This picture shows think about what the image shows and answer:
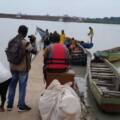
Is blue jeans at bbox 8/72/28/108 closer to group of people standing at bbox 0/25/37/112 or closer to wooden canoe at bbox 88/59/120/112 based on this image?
group of people standing at bbox 0/25/37/112

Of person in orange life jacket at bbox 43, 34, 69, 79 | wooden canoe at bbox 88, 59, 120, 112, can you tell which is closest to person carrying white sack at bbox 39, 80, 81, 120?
person in orange life jacket at bbox 43, 34, 69, 79

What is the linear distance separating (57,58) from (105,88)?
16.7 feet

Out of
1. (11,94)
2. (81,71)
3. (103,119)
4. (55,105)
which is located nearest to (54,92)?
(55,105)

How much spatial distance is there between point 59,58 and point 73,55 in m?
16.2

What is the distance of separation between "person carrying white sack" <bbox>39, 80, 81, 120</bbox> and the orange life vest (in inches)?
22.9

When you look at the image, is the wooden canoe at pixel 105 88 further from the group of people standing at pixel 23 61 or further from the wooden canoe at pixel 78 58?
the wooden canoe at pixel 78 58

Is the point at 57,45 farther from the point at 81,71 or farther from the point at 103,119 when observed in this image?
the point at 81,71

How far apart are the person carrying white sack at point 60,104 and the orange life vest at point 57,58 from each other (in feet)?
1.91

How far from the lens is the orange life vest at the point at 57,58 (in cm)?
871

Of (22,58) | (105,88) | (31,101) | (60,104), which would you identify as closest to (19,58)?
(22,58)

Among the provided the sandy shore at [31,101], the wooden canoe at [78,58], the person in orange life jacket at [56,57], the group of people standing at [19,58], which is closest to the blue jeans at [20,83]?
the group of people standing at [19,58]

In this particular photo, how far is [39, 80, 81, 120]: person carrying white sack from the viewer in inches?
274

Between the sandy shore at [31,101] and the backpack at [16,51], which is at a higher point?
the backpack at [16,51]

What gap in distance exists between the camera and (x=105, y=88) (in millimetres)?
13508
